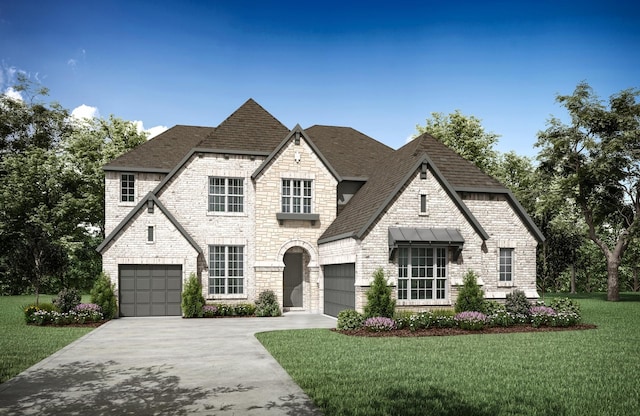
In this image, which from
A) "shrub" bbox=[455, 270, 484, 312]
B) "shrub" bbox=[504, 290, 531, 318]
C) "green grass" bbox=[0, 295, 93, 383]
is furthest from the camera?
"shrub" bbox=[455, 270, 484, 312]

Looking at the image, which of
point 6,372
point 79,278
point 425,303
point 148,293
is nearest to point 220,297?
point 148,293

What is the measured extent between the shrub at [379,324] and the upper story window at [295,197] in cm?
1060

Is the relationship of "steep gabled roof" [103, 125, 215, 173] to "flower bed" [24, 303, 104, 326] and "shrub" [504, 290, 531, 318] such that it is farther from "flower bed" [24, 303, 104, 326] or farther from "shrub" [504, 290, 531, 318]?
"shrub" [504, 290, 531, 318]

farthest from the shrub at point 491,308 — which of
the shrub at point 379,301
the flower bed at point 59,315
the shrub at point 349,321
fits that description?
the flower bed at point 59,315

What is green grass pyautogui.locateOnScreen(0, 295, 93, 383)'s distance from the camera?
1355cm

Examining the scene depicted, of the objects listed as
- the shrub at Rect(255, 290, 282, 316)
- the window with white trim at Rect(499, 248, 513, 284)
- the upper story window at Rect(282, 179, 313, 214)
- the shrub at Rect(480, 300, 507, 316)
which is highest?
the upper story window at Rect(282, 179, 313, 214)

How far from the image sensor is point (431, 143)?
2839 cm

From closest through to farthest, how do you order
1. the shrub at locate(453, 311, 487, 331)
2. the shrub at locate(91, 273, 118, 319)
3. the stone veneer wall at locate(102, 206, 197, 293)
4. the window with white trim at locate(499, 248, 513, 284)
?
the shrub at locate(453, 311, 487, 331) → the shrub at locate(91, 273, 118, 319) → the stone veneer wall at locate(102, 206, 197, 293) → the window with white trim at locate(499, 248, 513, 284)

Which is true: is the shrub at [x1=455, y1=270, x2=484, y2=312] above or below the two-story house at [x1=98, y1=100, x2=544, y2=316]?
below

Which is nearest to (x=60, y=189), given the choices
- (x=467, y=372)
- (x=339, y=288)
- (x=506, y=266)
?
(x=339, y=288)

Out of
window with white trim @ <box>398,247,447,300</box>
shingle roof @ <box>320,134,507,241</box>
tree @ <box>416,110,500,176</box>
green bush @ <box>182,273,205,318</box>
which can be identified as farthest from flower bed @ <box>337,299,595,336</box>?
tree @ <box>416,110,500,176</box>

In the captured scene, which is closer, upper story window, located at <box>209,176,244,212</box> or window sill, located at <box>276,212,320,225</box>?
window sill, located at <box>276,212,320,225</box>

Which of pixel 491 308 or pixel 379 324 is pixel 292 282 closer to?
pixel 491 308

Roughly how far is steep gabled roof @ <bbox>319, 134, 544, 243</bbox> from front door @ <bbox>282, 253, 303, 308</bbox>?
10.4 ft
